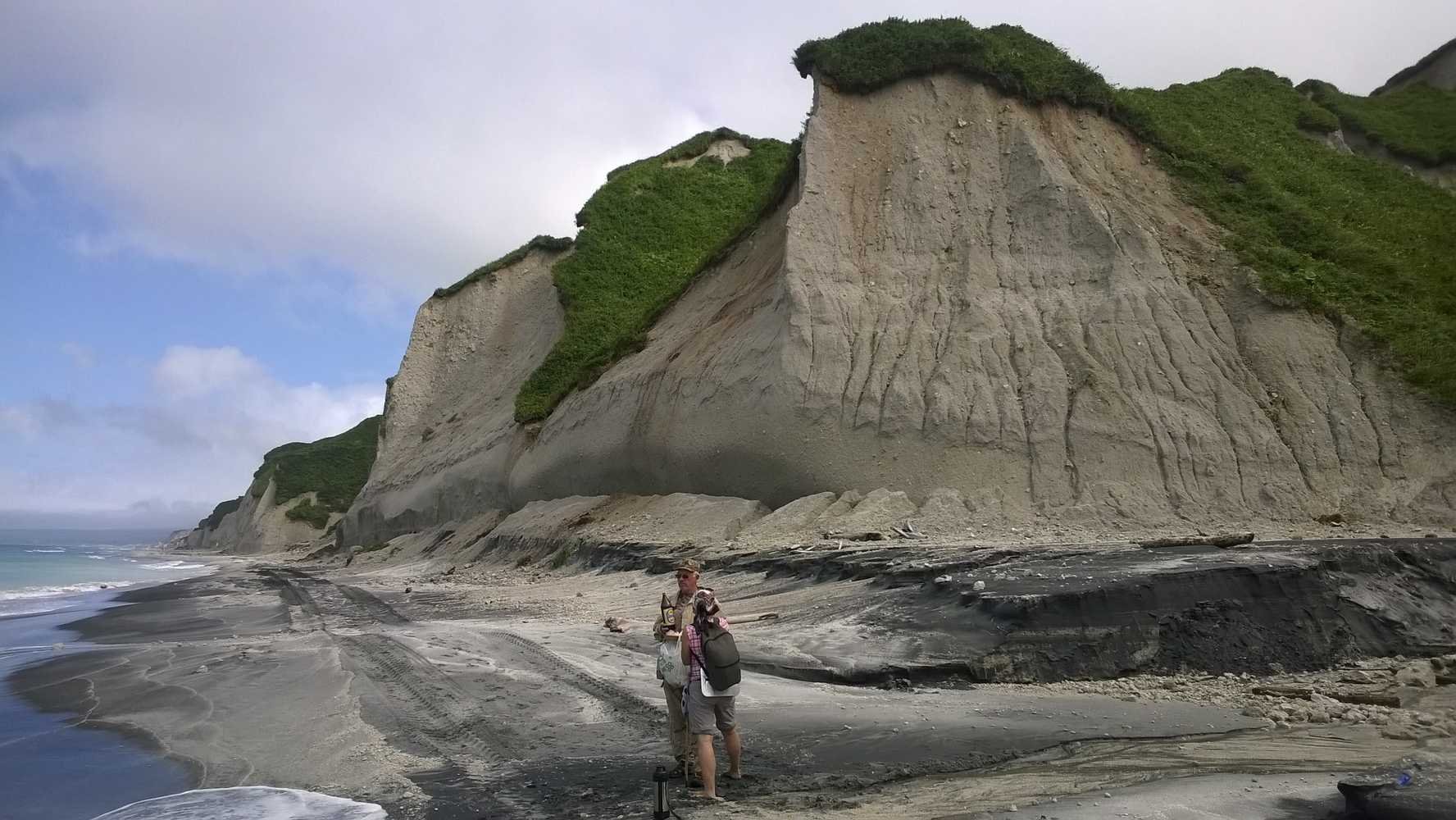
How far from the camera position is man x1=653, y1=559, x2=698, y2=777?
529 centimetres

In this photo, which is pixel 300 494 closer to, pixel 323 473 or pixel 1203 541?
pixel 323 473

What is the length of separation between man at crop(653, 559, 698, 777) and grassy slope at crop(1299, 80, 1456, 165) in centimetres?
3305

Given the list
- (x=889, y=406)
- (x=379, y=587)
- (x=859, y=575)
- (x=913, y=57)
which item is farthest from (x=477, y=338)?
(x=859, y=575)

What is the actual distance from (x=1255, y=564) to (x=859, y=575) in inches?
154

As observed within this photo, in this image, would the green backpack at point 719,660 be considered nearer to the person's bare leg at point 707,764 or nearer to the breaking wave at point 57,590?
the person's bare leg at point 707,764

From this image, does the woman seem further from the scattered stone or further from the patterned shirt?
the scattered stone

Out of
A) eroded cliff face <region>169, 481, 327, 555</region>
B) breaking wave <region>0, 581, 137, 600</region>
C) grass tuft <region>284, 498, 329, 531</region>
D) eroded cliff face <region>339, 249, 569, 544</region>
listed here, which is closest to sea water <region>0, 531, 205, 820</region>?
breaking wave <region>0, 581, 137, 600</region>

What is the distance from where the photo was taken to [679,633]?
5281 mm

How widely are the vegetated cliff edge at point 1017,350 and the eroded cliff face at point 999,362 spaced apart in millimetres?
44

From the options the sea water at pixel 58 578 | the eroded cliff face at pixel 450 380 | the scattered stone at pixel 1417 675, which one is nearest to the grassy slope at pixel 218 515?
the sea water at pixel 58 578

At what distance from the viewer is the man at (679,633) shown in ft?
17.4

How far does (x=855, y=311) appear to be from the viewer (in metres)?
16.5

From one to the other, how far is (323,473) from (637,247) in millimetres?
39967

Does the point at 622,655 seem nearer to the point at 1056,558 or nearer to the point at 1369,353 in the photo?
the point at 1056,558
